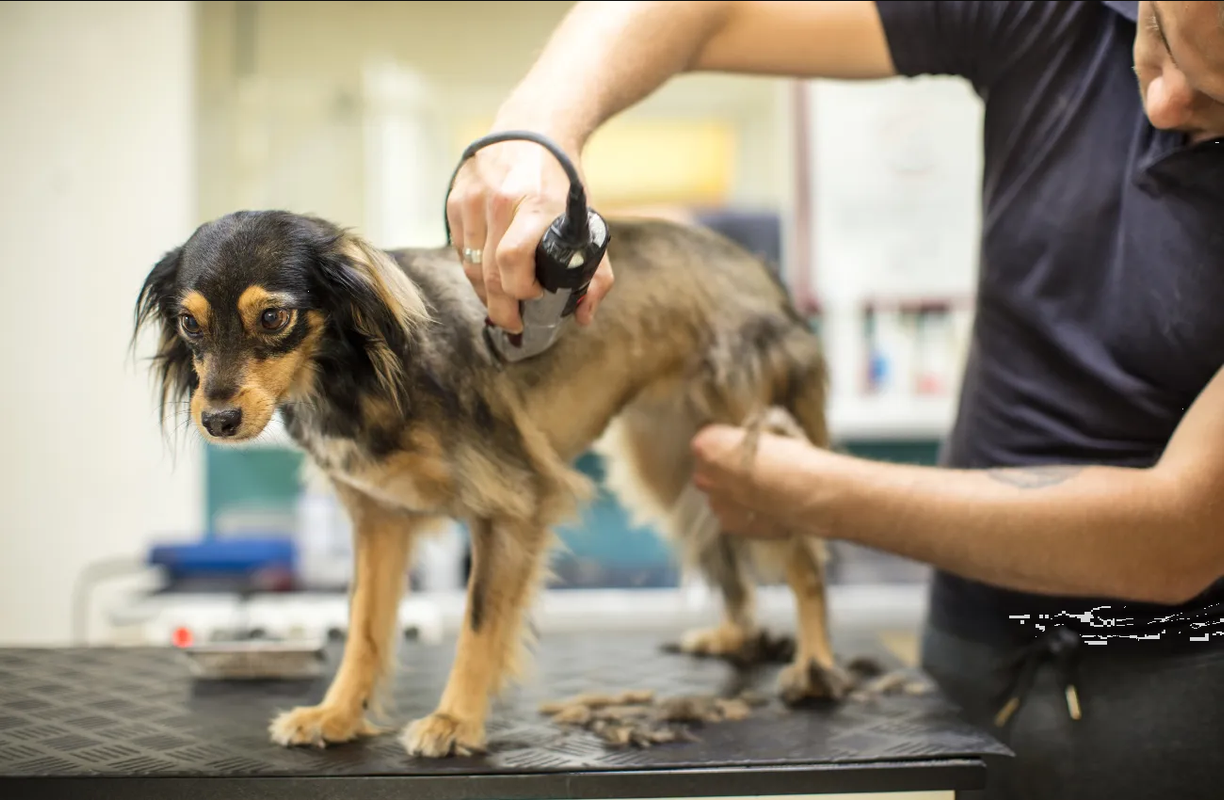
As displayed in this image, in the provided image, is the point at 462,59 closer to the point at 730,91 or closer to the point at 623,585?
the point at 730,91

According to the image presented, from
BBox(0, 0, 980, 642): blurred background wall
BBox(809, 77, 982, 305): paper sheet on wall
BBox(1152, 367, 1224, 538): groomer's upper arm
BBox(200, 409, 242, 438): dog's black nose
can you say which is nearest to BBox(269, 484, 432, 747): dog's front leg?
BBox(0, 0, 980, 642): blurred background wall

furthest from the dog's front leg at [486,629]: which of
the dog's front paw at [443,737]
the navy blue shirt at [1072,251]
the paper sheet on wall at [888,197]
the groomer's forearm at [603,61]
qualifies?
the paper sheet on wall at [888,197]

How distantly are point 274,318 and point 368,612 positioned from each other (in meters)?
0.46

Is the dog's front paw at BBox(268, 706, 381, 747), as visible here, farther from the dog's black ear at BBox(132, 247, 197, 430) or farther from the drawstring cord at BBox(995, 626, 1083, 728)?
the drawstring cord at BBox(995, 626, 1083, 728)

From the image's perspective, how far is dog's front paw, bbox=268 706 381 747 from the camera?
1.13 metres

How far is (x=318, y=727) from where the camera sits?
115 centimetres

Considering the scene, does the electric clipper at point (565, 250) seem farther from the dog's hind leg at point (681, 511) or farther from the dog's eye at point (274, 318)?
the dog's hind leg at point (681, 511)

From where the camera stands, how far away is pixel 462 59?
4.94 ft

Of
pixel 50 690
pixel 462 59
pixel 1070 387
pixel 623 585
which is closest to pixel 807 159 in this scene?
pixel 623 585

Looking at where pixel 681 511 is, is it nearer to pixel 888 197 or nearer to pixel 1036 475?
pixel 1036 475

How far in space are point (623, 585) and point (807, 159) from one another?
4.37 feet

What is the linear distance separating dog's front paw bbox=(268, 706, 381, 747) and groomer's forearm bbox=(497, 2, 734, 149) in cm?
68

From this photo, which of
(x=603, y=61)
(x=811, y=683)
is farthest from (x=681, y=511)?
(x=603, y=61)

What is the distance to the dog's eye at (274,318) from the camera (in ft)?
3.12
